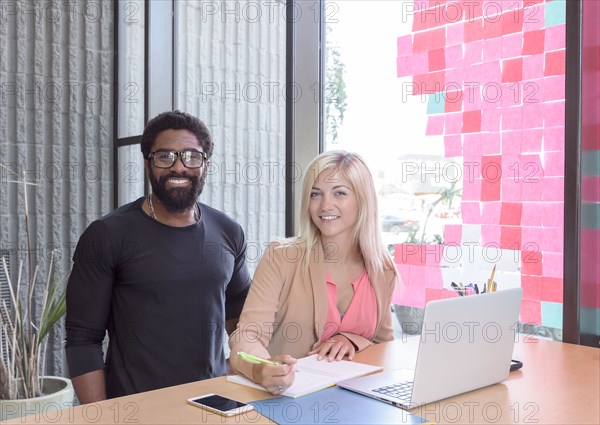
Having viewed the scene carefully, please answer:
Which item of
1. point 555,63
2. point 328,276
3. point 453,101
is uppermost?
point 555,63

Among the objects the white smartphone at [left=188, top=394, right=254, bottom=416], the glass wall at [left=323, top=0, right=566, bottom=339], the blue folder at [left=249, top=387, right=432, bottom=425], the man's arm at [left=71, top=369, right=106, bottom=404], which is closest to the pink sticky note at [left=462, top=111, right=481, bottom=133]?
the glass wall at [left=323, top=0, right=566, bottom=339]

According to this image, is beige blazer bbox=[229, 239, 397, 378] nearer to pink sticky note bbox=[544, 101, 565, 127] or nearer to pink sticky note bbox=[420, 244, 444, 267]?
pink sticky note bbox=[420, 244, 444, 267]

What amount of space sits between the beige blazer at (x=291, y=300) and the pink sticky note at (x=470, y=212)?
0.45 metres

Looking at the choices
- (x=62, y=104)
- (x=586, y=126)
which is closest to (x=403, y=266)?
(x=586, y=126)

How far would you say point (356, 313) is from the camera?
2.23 metres

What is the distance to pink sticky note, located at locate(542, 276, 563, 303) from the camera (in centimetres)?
233

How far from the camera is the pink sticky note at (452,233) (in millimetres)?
2486

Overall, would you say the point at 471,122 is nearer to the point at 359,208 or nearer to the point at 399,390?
the point at 359,208

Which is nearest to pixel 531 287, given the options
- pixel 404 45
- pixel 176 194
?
pixel 404 45

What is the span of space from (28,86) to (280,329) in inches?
98.2

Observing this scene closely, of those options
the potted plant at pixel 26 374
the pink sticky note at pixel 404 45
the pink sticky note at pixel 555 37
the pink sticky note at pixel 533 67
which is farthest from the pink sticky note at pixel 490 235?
the potted plant at pixel 26 374

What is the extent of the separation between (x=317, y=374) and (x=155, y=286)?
0.78 metres

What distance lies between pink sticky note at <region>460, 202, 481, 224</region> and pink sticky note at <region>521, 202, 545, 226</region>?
0.55 ft

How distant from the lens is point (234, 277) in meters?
2.58
